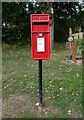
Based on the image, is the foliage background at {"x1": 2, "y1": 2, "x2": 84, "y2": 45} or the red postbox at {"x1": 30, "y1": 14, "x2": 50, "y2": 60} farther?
the foliage background at {"x1": 2, "y1": 2, "x2": 84, "y2": 45}

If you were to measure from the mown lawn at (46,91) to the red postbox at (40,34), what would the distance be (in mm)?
794

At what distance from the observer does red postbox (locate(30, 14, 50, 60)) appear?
402 centimetres

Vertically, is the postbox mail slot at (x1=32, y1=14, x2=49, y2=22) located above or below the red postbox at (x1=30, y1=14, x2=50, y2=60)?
above

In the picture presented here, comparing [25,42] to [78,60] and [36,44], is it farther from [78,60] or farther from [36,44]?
[36,44]

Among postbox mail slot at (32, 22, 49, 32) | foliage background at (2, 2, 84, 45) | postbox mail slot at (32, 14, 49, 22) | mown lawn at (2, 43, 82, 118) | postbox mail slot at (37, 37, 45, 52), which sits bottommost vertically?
mown lawn at (2, 43, 82, 118)

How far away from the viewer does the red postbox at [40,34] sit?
4.02 metres

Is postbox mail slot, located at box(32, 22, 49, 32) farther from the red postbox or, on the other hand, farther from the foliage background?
the foliage background

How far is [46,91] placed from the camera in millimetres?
4789

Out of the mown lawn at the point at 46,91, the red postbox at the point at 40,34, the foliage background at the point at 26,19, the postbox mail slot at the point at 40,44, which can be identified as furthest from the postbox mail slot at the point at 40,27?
the foliage background at the point at 26,19

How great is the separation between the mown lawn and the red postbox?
31.2 inches

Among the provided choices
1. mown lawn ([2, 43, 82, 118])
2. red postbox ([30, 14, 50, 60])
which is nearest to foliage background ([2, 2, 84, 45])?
mown lawn ([2, 43, 82, 118])

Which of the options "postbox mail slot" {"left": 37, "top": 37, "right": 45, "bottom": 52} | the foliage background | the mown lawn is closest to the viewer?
the mown lawn

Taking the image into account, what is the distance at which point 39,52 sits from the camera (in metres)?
4.16

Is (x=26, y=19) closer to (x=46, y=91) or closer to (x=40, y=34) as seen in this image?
(x=46, y=91)
